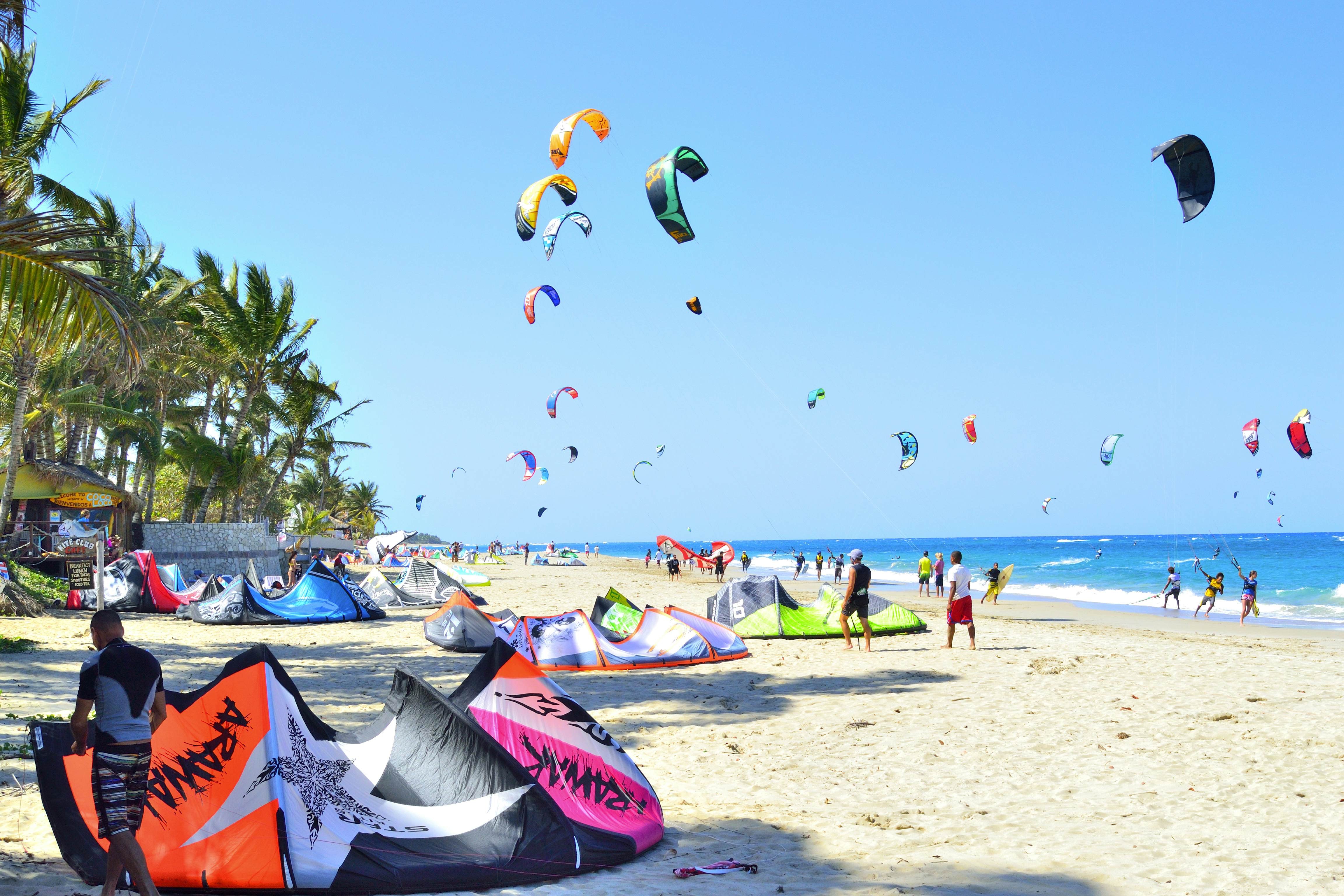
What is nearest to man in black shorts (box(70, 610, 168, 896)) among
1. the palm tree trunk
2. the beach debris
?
the beach debris

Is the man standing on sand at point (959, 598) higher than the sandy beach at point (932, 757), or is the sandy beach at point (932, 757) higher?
the man standing on sand at point (959, 598)

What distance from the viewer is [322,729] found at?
4492 millimetres

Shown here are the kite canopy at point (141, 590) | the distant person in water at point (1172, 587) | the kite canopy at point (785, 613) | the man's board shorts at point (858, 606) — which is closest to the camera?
the man's board shorts at point (858, 606)

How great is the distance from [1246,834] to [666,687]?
19.8 feet

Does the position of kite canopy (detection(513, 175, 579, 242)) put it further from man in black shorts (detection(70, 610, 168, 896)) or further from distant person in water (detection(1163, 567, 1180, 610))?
distant person in water (detection(1163, 567, 1180, 610))

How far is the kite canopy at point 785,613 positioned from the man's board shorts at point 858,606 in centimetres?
98

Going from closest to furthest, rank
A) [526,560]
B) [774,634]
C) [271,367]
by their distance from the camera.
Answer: [774,634], [271,367], [526,560]

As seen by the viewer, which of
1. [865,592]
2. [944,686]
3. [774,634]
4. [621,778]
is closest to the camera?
[621,778]

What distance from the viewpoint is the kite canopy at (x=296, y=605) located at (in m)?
16.7

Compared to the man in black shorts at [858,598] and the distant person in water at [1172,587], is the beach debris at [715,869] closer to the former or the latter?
the man in black shorts at [858,598]

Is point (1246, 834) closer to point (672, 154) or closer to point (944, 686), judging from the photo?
point (944, 686)

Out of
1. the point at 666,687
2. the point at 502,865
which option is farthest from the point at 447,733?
the point at 666,687

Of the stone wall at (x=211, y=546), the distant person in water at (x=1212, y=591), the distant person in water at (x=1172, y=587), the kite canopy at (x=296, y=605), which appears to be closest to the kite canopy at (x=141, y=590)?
the kite canopy at (x=296, y=605)

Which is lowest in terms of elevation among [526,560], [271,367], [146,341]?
[526,560]
